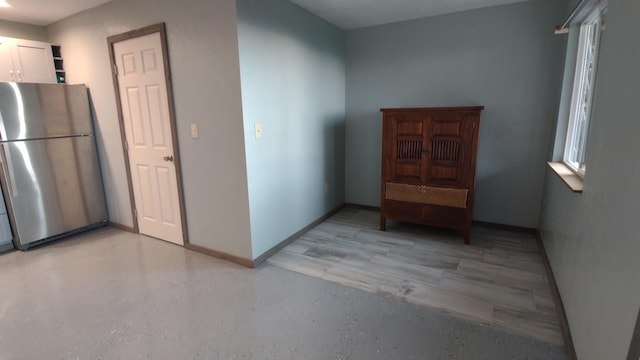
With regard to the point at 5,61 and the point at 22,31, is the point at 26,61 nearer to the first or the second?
the point at 5,61

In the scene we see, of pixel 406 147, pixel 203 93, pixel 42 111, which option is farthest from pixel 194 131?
pixel 406 147

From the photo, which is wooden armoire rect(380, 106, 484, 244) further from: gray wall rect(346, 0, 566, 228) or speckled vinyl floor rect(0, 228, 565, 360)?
speckled vinyl floor rect(0, 228, 565, 360)

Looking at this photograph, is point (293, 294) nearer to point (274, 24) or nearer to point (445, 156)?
point (445, 156)

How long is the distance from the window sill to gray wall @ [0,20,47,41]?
5.38 meters

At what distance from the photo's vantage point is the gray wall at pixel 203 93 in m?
2.46

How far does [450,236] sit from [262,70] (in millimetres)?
2537

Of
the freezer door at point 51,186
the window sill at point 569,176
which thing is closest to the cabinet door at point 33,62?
the freezer door at point 51,186

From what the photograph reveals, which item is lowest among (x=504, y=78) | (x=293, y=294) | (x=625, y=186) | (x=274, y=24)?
(x=293, y=294)

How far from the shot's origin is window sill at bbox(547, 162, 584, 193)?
1.93m

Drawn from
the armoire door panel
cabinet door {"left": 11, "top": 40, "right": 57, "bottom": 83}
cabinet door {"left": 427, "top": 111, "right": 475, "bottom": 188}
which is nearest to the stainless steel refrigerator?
cabinet door {"left": 11, "top": 40, "right": 57, "bottom": 83}

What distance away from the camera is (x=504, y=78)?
10.6ft

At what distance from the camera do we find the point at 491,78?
3.30m

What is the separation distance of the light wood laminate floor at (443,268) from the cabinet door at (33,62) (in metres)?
3.30

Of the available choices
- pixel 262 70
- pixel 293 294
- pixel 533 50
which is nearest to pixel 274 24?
pixel 262 70
